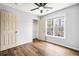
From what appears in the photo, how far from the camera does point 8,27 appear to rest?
A: 3.33 meters

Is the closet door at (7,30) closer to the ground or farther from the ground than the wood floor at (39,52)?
farther from the ground

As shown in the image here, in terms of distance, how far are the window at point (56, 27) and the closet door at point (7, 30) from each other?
9.00 ft

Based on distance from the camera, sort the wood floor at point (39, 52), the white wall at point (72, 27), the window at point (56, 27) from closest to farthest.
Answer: the wood floor at point (39, 52), the white wall at point (72, 27), the window at point (56, 27)

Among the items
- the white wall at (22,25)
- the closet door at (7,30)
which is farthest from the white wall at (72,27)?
the closet door at (7,30)

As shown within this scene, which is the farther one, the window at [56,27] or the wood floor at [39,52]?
the window at [56,27]

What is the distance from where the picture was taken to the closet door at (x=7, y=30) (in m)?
3.11

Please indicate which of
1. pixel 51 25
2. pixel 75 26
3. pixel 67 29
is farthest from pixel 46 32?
pixel 75 26

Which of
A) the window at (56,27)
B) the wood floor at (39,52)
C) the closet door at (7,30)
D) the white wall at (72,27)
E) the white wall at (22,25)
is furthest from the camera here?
the window at (56,27)

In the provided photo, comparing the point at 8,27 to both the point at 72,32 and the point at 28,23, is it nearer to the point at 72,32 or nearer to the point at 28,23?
the point at 28,23

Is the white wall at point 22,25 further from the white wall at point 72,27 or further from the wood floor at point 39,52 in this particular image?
the white wall at point 72,27

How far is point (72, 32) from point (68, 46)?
2.65 ft

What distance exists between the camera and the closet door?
10.2 ft

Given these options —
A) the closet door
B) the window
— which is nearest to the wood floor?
the closet door

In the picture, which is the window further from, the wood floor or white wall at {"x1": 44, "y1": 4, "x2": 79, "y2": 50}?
the wood floor
